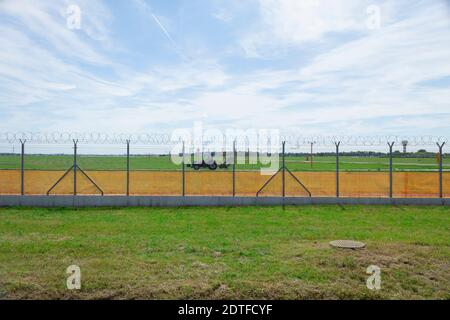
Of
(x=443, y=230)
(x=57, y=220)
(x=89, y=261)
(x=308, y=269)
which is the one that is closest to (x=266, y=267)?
(x=308, y=269)

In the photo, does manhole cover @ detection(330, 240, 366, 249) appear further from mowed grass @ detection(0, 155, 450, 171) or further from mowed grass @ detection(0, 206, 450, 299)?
mowed grass @ detection(0, 155, 450, 171)

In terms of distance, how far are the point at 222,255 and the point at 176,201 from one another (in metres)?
6.68

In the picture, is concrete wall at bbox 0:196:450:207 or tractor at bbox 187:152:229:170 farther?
tractor at bbox 187:152:229:170

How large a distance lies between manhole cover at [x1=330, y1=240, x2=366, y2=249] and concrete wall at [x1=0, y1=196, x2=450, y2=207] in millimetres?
5510

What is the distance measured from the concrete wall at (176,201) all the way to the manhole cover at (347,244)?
18.1 ft

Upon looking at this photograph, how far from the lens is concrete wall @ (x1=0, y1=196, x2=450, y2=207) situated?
13.3 metres

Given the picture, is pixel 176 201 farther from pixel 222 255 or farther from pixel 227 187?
pixel 222 255

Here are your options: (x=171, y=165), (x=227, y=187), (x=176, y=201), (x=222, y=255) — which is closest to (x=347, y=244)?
(x=222, y=255)

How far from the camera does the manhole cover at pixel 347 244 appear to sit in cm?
769

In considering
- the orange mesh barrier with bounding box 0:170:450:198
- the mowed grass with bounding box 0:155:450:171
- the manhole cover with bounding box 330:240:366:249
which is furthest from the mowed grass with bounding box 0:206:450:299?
the mowed grass with bounding box 0:155:450:171

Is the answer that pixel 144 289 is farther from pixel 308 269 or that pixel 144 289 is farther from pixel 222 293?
pixel 308 269

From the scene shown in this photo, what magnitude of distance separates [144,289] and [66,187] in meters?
15.5
